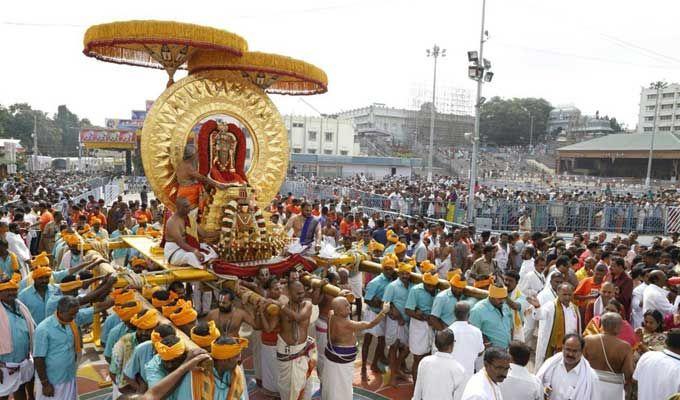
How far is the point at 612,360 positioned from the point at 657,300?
2203mm

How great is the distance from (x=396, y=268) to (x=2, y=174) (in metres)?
37.9

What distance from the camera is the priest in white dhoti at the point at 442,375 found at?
424 centimetres

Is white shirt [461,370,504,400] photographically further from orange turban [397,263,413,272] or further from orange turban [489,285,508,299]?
orange turban [397,263,413,272]

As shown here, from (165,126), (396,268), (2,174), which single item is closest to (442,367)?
(396,268)

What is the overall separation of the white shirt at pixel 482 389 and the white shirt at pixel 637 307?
4.13m

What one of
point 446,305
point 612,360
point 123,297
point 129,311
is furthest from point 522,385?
point 123,297

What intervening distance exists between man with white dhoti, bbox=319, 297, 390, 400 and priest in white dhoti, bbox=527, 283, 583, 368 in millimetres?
1975

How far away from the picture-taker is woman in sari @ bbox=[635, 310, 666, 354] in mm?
4902

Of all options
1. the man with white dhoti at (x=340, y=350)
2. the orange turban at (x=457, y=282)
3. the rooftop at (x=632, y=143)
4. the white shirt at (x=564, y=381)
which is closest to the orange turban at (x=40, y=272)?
the man with white dhoti at (x=340, y=350)

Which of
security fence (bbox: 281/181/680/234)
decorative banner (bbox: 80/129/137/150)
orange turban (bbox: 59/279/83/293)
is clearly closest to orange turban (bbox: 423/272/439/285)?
orange turban (bbox: 59/279/83/293)

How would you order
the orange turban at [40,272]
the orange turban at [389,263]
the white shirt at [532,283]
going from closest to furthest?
the orange turban at [40,272], the orange turban at [389,263], the white shirt at [532,283]

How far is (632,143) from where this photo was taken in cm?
4759

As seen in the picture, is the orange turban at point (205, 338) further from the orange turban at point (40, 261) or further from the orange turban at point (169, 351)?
the orange turban at point (40, 261)

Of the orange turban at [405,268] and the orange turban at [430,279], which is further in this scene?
the orange turban at [405,268]
